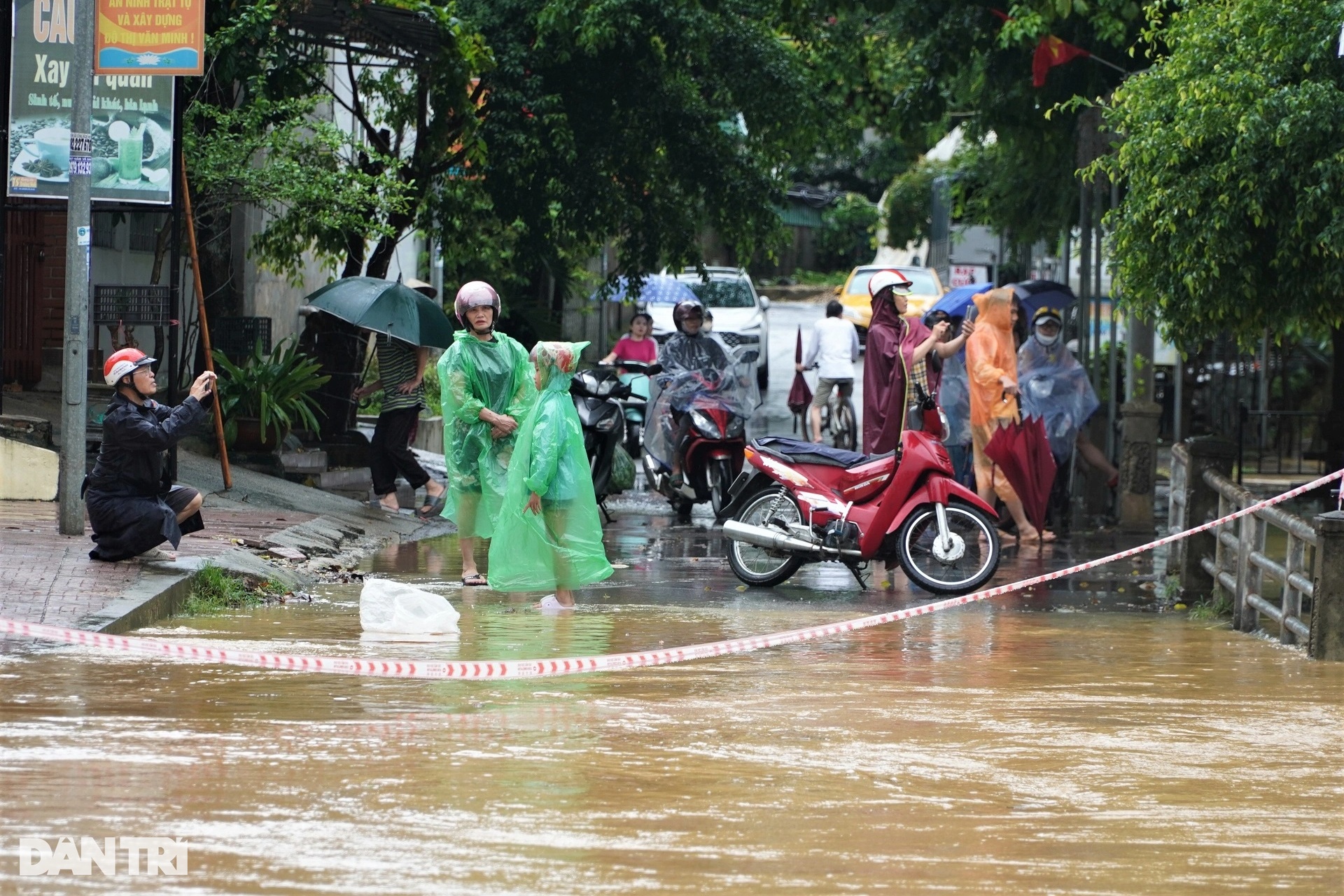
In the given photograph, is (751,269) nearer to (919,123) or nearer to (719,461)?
(919,123)

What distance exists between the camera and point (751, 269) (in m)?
54.2

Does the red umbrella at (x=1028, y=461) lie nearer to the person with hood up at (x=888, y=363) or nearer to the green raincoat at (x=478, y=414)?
the person with hood up at (x=888, y=363)

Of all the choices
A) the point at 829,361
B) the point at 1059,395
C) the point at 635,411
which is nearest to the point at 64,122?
the point at 635,411

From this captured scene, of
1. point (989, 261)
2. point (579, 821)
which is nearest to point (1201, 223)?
point (579, 821)

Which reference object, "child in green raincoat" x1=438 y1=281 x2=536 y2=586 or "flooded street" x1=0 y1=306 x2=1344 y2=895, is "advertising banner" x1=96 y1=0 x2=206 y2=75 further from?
"flooded street" x1=0 y1=306 x2=1344 y2=895

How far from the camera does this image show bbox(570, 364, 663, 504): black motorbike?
48.8 feet

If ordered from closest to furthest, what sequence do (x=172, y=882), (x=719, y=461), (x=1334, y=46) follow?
(x=172, y=882)
(x=1334, y=46)
(x=719, y=461)

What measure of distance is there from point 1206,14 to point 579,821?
8507 millimetres

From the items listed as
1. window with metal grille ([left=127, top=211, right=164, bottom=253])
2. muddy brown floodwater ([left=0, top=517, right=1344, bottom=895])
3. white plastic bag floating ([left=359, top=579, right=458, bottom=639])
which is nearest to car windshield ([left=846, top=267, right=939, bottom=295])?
window with metal grille ([left=127, top=211, right=164, bottom=253])

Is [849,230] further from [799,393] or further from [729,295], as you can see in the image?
[799,393]

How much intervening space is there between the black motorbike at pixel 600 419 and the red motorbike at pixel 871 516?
300 centimetres

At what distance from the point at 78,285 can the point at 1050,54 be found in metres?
9.05

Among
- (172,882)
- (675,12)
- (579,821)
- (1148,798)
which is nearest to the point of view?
(172,882)

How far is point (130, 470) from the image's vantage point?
33.5 ft
